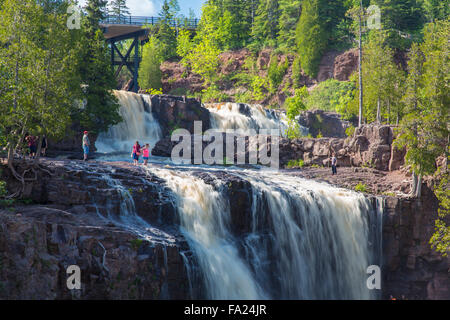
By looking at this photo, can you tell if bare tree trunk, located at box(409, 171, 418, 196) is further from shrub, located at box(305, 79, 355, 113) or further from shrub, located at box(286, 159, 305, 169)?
shrub, located at box(305, 79, 355, 113)

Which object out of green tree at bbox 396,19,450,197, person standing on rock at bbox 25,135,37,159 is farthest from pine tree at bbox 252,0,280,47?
person standing on rock at bbox 25,135,37,159

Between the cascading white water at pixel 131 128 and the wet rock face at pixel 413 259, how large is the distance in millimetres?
18178

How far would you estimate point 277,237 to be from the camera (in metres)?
20.5

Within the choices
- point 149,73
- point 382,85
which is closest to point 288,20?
point 149,73

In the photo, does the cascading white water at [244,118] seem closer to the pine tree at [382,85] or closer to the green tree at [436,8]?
the pine tree at [382,85]

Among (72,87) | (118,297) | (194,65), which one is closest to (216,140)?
(72,87)

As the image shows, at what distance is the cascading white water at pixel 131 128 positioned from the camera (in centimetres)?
3234

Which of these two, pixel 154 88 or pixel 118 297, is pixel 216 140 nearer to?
pixel 118 297

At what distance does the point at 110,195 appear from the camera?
17547mm

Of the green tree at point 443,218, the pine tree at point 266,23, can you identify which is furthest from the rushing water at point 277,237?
the pine tree at point 266,23

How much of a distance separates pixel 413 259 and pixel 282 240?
8478 mm

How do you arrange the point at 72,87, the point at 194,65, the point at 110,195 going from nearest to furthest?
the point at 110,195, the point at 72,87, the point at 194,65

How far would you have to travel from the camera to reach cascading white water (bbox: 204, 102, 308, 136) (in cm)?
3919

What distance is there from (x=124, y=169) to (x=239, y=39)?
4954 centimetres
